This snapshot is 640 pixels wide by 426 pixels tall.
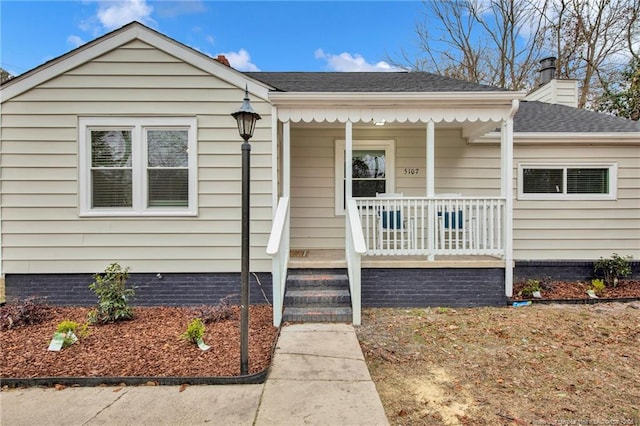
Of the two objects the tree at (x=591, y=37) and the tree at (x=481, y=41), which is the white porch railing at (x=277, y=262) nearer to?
the tree at (x=481, y=41)

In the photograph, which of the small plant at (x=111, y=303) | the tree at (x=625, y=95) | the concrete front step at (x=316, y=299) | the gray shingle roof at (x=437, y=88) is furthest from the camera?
the tree at (x=625, y=95)

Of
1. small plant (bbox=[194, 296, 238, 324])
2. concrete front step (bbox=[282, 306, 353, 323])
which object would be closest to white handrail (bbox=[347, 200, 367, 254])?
concrete front step (bbox=[282, 306, 353, 323])

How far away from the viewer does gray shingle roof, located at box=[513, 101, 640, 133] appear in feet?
21.0

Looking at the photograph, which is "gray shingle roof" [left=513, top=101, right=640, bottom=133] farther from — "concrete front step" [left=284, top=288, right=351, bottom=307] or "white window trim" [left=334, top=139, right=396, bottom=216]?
"concrete front step" [left=284, top=288, right=351, bottom=307]

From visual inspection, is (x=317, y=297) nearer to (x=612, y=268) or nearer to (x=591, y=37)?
(x=612, y=268)

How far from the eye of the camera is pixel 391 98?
4.88m

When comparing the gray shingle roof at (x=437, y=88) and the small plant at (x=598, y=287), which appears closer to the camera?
the gray shingle roof at (x=437, y=88)

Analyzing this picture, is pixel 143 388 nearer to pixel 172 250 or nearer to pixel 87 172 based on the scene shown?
pixel 172 250

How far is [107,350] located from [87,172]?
8.99 feet

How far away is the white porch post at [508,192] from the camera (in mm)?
4965

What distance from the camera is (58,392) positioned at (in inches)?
106

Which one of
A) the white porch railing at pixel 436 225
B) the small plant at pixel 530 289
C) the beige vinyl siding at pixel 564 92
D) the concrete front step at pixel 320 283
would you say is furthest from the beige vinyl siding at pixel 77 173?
the beige vinyl siding at pixel 564 92

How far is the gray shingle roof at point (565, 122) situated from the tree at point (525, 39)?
747 centimetres

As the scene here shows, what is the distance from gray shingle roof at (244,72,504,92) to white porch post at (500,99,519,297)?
0.58 m
